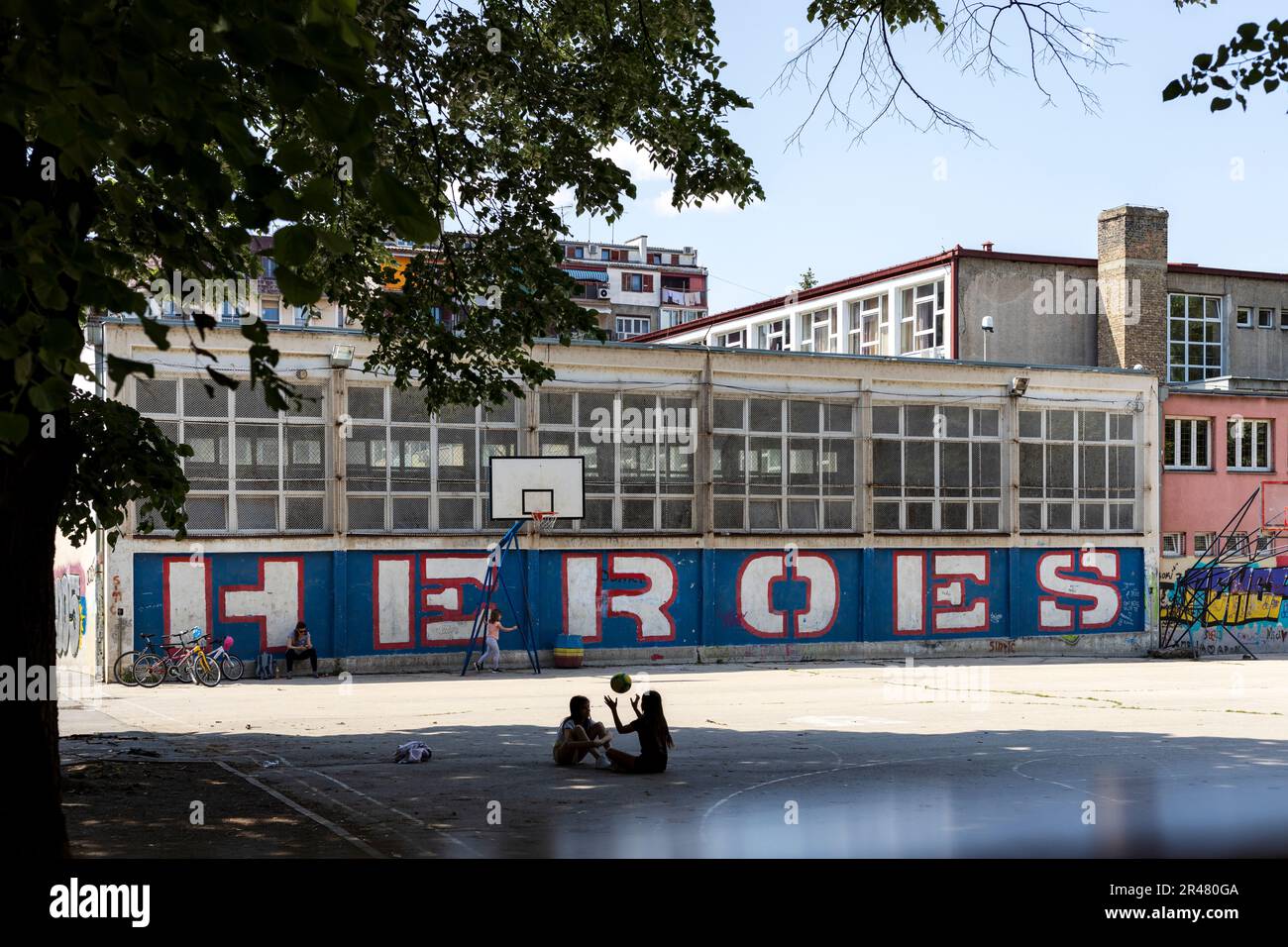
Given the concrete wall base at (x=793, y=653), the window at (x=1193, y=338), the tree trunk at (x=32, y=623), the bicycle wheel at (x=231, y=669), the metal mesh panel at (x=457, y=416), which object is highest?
the window at (x=1193, y=338)

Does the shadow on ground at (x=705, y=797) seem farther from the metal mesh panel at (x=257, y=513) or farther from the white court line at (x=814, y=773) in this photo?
the metal mesh panel at (x=257, y=513)

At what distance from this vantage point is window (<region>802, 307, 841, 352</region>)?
160ft

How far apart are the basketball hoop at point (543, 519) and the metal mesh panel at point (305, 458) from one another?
469 centimetres

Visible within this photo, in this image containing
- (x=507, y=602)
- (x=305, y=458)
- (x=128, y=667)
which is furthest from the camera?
(x=507, y=602)

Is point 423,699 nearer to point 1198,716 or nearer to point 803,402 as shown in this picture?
point 1198,716

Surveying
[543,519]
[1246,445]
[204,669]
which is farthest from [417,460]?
[1246,445]

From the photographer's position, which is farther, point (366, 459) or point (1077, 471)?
point (1077, 471)

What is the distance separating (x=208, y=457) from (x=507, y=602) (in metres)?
7.34

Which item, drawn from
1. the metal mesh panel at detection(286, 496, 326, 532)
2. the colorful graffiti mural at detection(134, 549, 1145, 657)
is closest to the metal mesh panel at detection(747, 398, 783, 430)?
the colorful graffiti mural at detection(134, 549, 1145, 657)

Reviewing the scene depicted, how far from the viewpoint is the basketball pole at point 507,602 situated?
30844 millimetres

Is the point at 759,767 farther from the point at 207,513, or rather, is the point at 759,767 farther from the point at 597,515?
the point at 597,515

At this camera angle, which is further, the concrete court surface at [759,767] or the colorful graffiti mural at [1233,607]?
the colorful graffiti mural at [1233,607]

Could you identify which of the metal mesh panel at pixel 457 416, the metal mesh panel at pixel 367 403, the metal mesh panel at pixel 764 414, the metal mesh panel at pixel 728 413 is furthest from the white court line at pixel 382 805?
the metal mesh panel at pixel 764 414

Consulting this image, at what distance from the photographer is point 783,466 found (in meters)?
35.0
